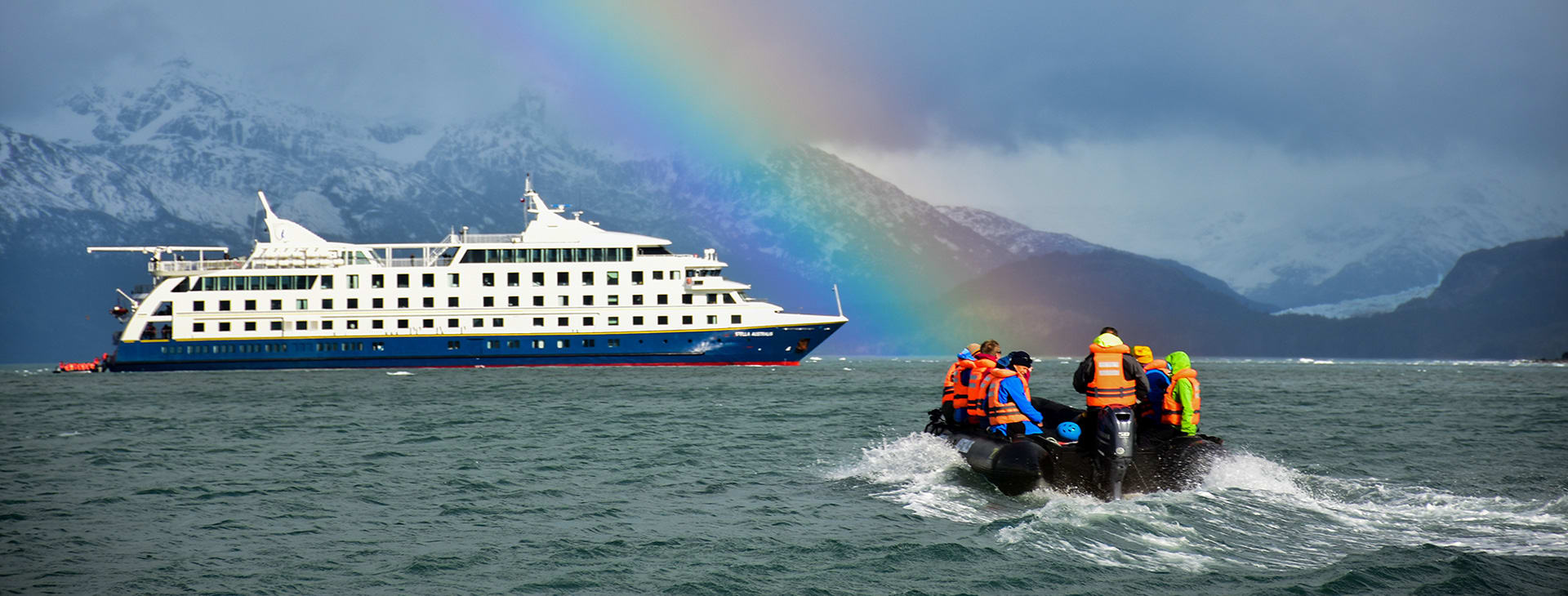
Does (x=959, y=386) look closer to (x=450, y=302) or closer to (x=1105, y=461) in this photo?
(x=1105, y=461)

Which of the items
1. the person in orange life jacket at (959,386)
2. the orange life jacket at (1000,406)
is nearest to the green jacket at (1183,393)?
the orange life jacket at (1000,406)

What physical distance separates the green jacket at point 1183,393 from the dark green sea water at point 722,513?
0.84 m

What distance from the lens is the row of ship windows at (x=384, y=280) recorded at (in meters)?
74.8

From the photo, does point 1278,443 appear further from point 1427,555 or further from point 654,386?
point 654,386

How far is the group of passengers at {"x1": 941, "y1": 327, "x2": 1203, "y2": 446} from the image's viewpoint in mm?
17797

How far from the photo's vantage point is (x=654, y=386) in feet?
175

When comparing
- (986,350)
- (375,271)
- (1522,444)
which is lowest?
(1522,444)

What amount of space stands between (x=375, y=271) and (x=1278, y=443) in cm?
5910

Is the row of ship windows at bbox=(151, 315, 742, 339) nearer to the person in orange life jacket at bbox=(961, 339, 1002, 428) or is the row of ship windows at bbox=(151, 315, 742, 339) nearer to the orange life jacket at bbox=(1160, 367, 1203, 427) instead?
the person in orange life jacket at bbox=(961, 339, 1002, 428)

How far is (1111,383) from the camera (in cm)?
1770

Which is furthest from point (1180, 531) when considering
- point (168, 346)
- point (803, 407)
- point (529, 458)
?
point (168, 346)

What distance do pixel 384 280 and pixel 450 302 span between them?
182 inches

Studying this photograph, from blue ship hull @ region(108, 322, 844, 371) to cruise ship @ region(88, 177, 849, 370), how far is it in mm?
71

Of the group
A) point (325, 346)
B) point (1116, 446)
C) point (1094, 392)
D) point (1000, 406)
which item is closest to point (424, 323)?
point (325, 346)
